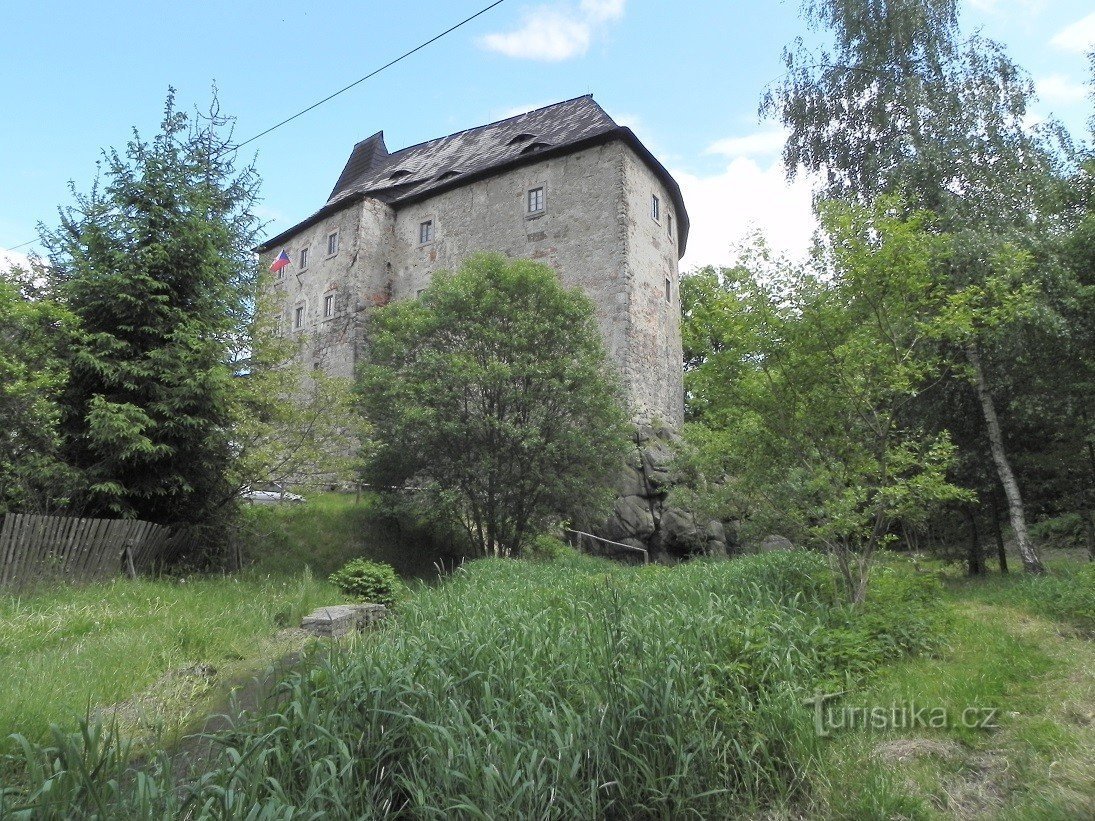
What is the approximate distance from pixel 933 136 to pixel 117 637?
50.7 ft

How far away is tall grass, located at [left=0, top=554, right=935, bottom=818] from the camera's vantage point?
3619 mm

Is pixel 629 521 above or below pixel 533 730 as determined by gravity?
above

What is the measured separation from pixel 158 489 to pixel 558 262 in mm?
16524

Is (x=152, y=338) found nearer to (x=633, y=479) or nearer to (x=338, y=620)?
(x=338, y=620)

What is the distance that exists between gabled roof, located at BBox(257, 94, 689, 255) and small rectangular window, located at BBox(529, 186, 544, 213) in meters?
1.14

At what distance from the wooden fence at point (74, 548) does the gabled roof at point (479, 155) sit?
59.7 feet

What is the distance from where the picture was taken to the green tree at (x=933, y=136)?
12.2 m

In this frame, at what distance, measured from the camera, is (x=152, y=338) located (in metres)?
11.5

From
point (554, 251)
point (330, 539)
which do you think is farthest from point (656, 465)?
point (330, 539)

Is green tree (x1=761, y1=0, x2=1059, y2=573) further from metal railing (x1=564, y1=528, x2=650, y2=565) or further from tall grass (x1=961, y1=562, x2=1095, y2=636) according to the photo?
metal railing (x1=564, y1=528, x2=650, y2=565)

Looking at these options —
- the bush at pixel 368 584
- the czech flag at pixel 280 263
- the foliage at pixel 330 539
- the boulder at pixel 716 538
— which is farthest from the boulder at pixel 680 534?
the czech flag at pixel 280 263

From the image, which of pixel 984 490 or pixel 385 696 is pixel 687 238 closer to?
pixel 984 490

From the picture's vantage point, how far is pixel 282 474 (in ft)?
44.2

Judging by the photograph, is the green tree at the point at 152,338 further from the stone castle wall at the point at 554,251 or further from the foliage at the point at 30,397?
the stone castle wall at the point at 554,251
